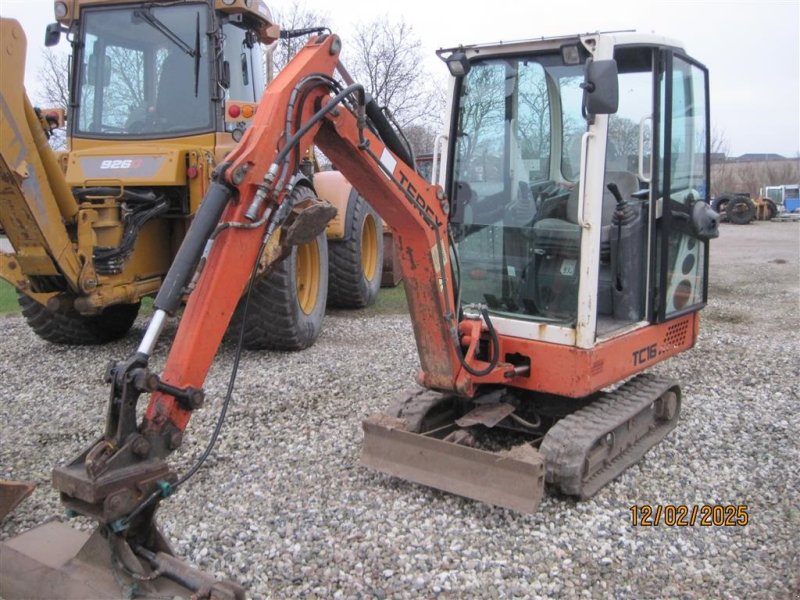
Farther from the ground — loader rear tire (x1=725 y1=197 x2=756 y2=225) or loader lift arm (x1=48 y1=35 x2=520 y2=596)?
loader rear tire (x1=725 y1=197 x2=756 y2=225)

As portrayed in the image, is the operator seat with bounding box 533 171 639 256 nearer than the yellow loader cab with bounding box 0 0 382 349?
Yes

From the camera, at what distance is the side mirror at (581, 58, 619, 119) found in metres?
3.59

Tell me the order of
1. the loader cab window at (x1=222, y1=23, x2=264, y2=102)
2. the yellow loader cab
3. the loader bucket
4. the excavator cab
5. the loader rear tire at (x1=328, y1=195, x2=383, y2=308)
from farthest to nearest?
1. the loader rear tire at (x1=328, y1=195, x2=383, y2=308)
2. the loader cab window at (x1=222, y1=23, x2=264, y2=102)
3. the yellow loader cab
4. the excavator cab
5. the loader bucket

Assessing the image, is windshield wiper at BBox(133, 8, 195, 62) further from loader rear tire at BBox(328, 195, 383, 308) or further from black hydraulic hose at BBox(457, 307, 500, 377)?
black hydraulic hose at BBox(457, 307, 500, 377)

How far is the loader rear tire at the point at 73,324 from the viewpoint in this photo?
6.97 metres

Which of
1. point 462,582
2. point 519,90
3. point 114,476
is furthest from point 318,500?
point 519,90

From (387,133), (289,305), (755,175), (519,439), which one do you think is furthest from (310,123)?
(755,175)

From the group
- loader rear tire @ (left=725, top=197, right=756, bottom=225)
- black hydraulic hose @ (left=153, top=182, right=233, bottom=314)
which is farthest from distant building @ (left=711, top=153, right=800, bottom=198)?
black hydraulic hose @ (left=153, top=182, right=233, bottom=314)

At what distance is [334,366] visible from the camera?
634 centimetres

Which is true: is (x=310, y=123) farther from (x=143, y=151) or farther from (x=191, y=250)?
(x=143, y=151)

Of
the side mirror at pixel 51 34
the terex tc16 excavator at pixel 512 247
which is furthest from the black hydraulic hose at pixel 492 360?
the side mirror at pixel 51 34
